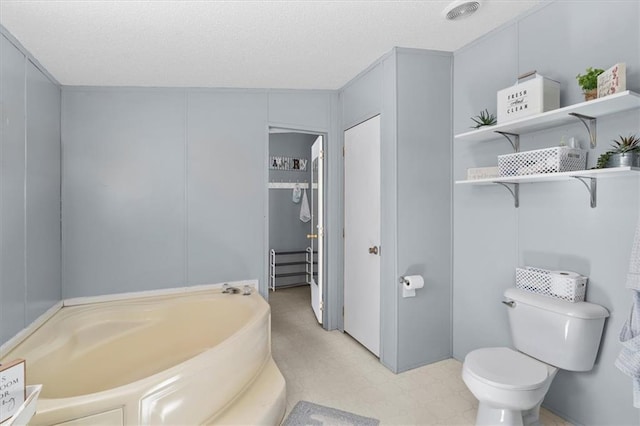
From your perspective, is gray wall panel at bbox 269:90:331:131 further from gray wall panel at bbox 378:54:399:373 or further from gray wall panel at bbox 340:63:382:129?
gray wall panel at bbox 378:54:399:373

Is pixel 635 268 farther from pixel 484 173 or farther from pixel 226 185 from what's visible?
pixel 226 185

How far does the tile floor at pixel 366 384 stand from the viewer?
2053mm

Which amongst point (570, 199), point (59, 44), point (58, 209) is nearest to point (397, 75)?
point (570, 199)

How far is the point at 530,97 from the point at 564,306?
3.74 feet

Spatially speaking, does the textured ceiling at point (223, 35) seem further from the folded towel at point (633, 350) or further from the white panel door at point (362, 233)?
the folded towel at point (633, 350)

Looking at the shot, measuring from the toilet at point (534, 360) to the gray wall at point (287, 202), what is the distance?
11.2 ft

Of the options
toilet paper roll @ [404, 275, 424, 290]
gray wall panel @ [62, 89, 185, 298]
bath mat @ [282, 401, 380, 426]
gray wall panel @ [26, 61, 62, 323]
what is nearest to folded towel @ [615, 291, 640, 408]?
toilet paper roll @ [404, 275, 424, 290]

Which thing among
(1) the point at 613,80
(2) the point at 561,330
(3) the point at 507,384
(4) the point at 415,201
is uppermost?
(1) the point at 613,80

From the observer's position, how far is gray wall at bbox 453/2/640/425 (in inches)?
66.6

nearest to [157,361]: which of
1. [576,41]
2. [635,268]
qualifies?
[635,268]

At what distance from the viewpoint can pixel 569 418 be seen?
6.35 ft

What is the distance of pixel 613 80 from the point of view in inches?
60.2

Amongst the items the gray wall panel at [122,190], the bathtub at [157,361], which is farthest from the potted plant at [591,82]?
the gray wall panel at [122,190]

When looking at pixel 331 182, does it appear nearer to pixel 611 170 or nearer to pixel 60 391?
pixel 611 170
